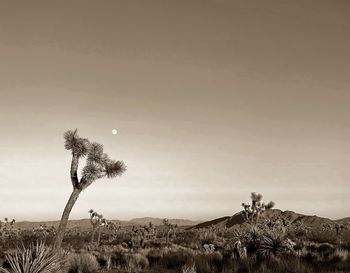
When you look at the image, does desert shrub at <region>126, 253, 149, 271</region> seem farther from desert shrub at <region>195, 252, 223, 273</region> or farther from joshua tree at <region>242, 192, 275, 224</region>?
joshua tree at <region>242, 192, 275, 224</region>

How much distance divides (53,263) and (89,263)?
4562mm

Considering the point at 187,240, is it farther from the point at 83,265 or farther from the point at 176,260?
the point at 83,265

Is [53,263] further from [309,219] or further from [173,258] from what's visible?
[309,219]

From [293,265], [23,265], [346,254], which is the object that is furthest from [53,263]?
[346,254]

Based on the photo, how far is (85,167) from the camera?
58.7 ft

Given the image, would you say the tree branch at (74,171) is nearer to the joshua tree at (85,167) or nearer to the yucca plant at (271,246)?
the joshua tree at (85,167)

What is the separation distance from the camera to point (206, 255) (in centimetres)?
1716

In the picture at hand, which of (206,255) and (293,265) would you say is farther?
(206,255)

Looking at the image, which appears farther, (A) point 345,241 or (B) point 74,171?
(A) point 345,241

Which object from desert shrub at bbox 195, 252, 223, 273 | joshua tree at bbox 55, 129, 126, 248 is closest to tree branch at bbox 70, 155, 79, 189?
joshua tree at bbox 55, 129, 126, 248

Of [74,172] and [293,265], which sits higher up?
[74,172]

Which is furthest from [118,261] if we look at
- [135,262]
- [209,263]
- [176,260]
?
[209,263]

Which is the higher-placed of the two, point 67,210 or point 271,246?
point 67,210

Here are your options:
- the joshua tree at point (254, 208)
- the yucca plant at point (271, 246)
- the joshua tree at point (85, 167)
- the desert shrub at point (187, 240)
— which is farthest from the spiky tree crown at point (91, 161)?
the joshua tree at point (254, 208)
